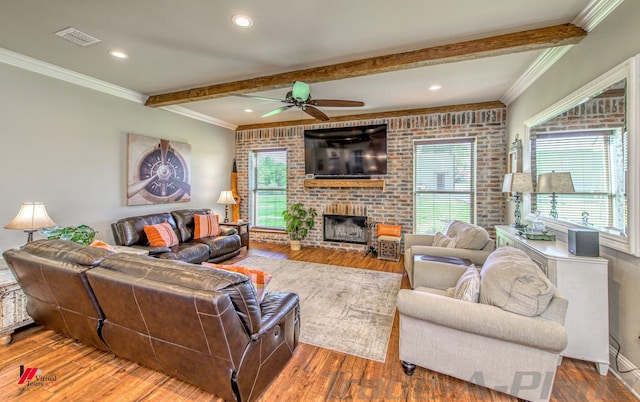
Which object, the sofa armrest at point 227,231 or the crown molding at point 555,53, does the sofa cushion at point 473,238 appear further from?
the sofa armrest at point 227,231

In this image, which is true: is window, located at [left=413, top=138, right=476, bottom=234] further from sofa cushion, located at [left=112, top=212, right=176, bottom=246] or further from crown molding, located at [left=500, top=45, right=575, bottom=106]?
sofa cushion, located at [left=112, top=212, right=176, bottom=246]

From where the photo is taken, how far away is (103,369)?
6.35 feet

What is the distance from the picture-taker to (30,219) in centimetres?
268

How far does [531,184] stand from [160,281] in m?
3.68

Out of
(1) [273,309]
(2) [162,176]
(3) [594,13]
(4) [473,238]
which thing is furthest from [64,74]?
(3) [594,13]

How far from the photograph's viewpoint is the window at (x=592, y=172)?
6.44 ft

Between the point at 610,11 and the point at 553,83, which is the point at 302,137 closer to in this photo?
the point at 553,83

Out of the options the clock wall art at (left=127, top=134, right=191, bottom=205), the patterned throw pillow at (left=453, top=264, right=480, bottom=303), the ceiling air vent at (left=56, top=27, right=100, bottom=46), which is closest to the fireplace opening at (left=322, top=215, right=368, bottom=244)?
the clock wall art at (left=127, top=134, right=191, bottom=205)

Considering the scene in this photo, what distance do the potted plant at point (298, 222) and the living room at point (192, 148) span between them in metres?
0.23

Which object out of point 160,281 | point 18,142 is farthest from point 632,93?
point 18,142

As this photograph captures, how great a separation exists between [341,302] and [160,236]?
2.79 m

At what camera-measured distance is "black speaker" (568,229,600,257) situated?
6.48ft

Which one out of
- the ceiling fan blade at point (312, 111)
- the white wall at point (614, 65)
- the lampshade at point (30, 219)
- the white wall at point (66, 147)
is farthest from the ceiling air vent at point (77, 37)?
the white wall at point (614, 65)

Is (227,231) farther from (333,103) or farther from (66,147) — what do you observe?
(333,103)
